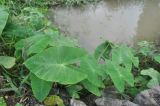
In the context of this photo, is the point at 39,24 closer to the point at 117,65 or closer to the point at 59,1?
the point at 117,65

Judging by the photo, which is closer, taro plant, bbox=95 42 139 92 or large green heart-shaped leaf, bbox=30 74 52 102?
large green heart-shaped leaf, bbox=30 74 52 102

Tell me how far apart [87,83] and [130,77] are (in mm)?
364

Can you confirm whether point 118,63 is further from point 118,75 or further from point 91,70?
point 91,70

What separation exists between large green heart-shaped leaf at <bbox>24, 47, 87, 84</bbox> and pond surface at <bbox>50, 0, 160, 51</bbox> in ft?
5.09

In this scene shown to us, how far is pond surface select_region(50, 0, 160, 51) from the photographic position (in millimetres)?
4554

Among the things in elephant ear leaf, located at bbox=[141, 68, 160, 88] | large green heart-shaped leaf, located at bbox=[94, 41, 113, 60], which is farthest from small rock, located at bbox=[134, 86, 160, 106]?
large green heart-shaped leaf, located at bbox=[94, 41, 113, 60]

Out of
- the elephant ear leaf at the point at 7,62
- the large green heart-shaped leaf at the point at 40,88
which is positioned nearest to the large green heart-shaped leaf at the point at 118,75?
the large green heart-shaped leaf at the point at 40,88

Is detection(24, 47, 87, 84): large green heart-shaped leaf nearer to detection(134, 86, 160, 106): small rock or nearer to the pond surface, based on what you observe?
detection(134, 86, 160, 106): small rock

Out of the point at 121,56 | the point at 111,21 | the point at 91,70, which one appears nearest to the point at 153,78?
the point at 121,56

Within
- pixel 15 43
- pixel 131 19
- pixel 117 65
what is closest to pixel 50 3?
pixel 131 19

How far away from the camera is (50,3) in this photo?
17.4ft

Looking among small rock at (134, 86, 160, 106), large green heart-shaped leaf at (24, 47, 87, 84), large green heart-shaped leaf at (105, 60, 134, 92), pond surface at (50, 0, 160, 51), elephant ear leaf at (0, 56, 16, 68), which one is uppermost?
large green heart-shaped leaf at (24, 47, 87, 84)

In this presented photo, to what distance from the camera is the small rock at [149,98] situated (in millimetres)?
2812

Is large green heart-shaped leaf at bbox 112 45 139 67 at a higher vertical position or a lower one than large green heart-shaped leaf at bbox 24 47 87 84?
lower
